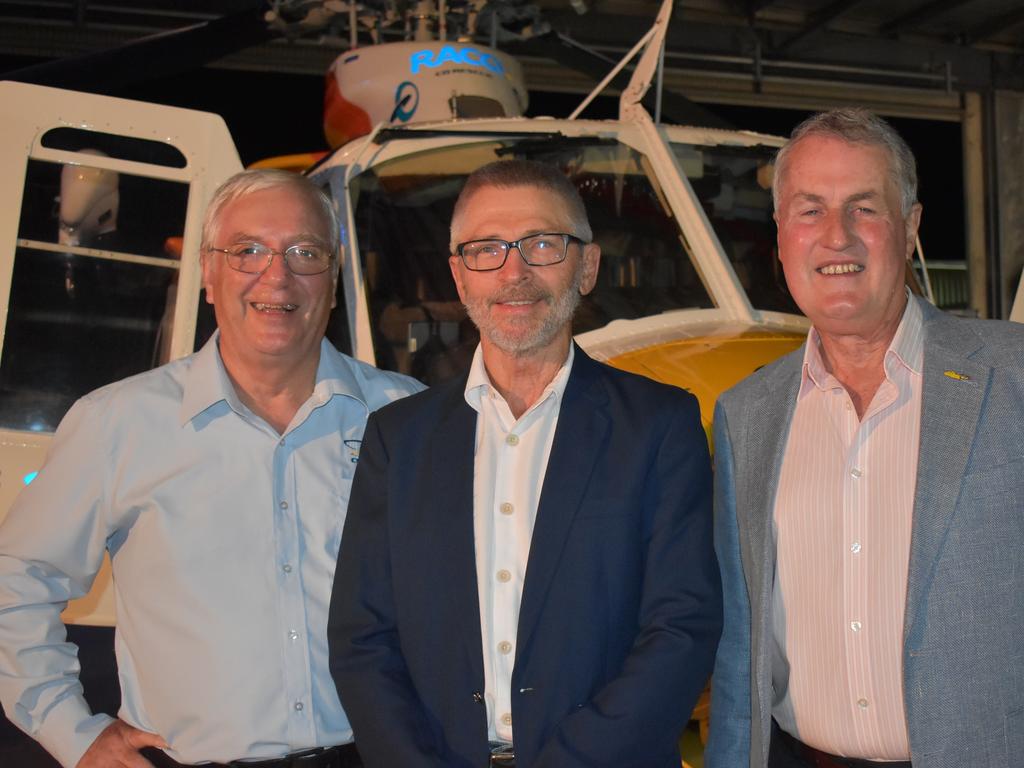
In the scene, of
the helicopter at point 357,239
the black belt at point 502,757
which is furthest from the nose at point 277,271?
the helicopter at point 357,239

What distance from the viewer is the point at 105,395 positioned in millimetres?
2525

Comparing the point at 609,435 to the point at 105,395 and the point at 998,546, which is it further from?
the point at 105,395

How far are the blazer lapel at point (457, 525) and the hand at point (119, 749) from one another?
750mm

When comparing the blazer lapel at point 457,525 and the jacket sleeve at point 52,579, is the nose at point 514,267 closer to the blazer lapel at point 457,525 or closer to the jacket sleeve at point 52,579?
the blazer lapel at point 457,525

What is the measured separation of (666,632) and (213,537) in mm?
1038

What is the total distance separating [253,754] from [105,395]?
2.93 feet

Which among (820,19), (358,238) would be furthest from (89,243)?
(820,19)

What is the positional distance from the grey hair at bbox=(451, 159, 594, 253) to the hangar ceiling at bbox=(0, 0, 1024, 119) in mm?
9624

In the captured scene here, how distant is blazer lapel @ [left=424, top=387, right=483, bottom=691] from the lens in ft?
7.07

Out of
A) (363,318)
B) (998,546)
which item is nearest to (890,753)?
Result: (998,546)

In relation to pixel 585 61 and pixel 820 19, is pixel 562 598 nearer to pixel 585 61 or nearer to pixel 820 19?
pixel 585 61

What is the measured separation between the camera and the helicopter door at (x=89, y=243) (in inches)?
180

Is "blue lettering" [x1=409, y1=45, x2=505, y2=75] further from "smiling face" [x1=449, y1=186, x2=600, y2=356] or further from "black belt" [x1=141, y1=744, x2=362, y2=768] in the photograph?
"black belt" [x1=141, y1=744, x2=362, y2=768]

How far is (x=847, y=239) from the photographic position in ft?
7.52
